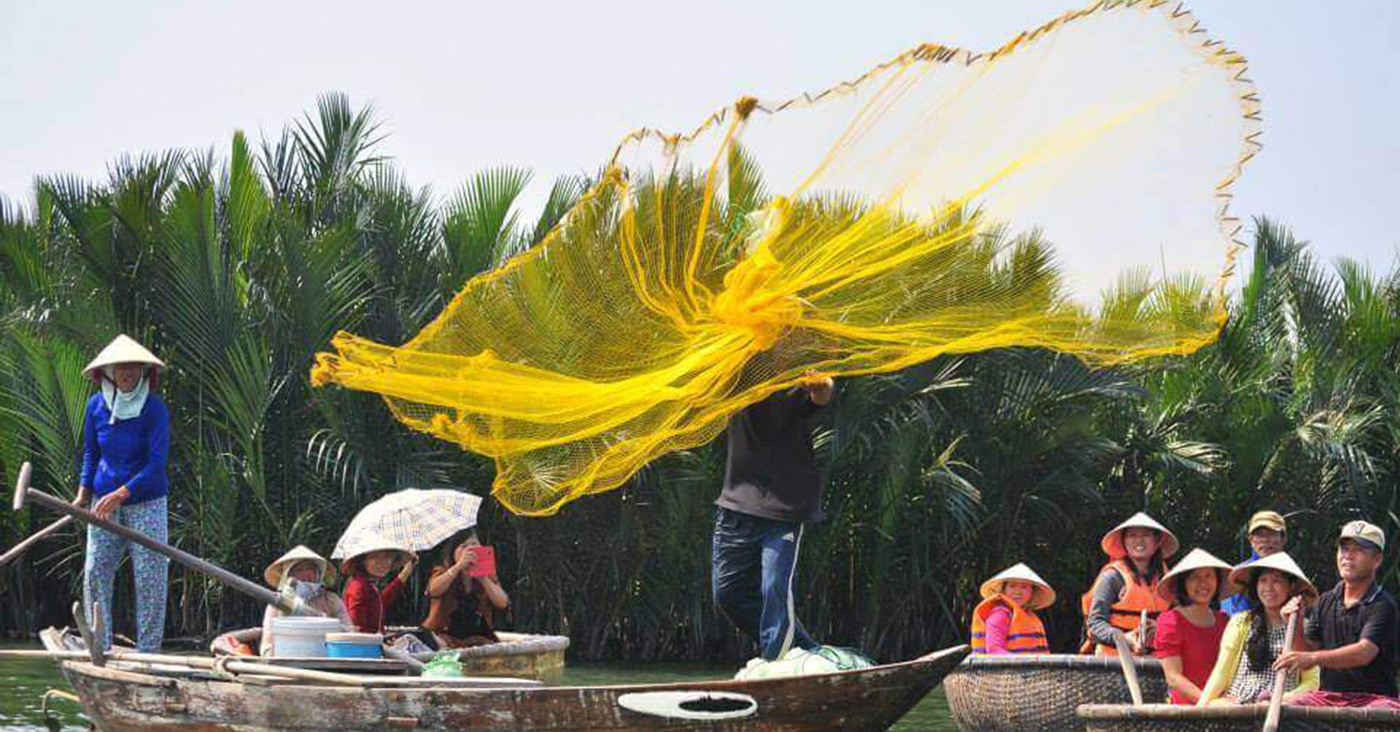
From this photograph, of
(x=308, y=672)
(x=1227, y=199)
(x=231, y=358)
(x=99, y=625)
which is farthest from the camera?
(x=231, y=358)

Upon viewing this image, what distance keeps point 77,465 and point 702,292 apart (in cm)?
823

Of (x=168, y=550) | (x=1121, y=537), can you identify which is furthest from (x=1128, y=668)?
(x=168, y=550)

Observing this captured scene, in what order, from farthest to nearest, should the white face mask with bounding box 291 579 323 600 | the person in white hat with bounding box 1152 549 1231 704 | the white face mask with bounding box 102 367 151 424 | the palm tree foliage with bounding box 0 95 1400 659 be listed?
the palm tree foliage with bounding box 0 95 1400 659 → the white face mask with bounding box 102 367 151 424 → the white face mask with bounding box 291 579 323 600 → the person in white hat with bounding box 1152 549 1231 704

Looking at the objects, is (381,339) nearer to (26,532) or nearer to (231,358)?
(231,358)

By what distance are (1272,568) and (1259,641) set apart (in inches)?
11.1

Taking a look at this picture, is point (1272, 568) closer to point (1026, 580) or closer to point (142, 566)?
point (1026, 580)

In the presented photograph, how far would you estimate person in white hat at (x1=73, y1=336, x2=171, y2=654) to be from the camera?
9.11 metres

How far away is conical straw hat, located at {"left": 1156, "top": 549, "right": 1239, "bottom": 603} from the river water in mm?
2007

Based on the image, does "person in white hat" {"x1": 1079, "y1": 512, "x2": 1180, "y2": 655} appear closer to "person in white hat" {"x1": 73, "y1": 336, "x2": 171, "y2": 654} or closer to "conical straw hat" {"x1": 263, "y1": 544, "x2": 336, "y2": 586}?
"conical straw hat" {"x1": 263, "y1": 544, "x2": 336, "y2": 586}

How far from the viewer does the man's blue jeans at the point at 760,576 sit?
736 centimetres

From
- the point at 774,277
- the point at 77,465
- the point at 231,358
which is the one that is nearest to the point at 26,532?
the point at 77,465

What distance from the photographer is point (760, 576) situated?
298 inches

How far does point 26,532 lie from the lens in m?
15.1

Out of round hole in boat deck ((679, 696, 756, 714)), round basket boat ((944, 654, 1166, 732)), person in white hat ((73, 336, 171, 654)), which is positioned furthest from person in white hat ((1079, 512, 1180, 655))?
person in white hat ((73, 336, 171, 654))
